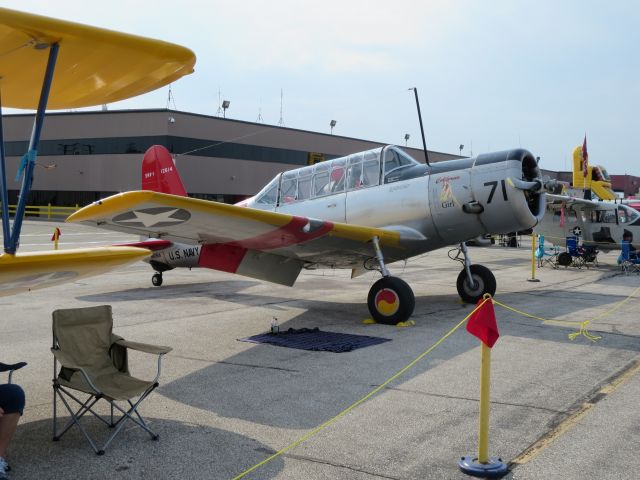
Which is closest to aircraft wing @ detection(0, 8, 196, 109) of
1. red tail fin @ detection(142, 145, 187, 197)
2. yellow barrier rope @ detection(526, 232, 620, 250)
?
red tail fin @ detection(142, 145, 187, 197)

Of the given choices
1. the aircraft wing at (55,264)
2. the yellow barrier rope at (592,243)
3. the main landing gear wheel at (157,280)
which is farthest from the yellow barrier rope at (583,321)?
the yellow barrier rope at (592,243)

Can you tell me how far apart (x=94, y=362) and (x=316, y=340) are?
3348 mm

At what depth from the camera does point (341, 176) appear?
10180 mm

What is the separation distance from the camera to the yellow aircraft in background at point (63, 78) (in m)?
3.61

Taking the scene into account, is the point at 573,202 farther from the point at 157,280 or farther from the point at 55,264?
the point at 55,264

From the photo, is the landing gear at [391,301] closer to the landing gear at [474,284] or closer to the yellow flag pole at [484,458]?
the landing gear at [474,284]

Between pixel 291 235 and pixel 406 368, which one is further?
pixel 291 235

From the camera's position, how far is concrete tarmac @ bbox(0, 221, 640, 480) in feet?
11.8

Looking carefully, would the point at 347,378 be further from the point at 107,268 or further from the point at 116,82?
the point at 116,82

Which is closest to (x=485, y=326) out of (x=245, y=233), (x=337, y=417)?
(x=337, y=417)

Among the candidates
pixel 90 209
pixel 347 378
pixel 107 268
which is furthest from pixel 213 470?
pixel 90 209

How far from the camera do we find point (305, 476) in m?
3.44

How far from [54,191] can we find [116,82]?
44.7 metres

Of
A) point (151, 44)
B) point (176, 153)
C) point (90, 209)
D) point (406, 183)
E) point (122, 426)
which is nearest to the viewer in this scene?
point (122, 426)
